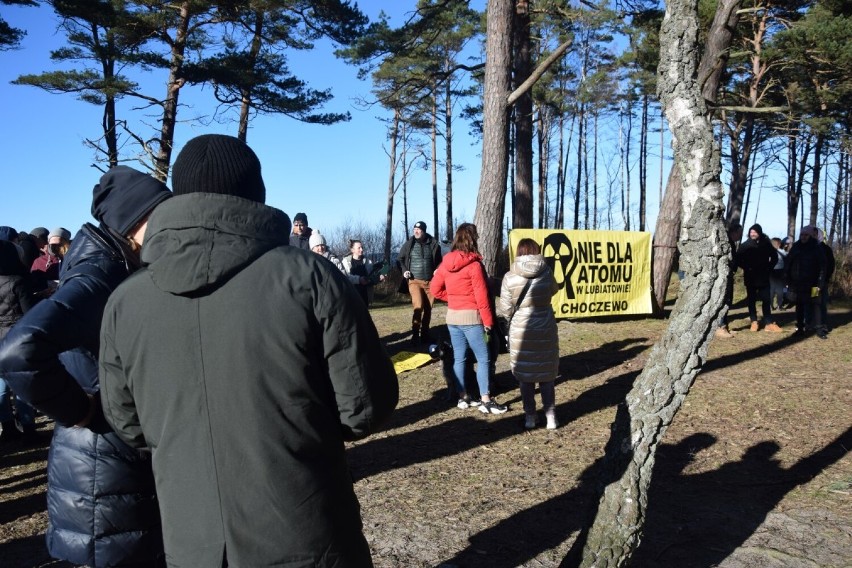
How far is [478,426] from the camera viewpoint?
6.56m

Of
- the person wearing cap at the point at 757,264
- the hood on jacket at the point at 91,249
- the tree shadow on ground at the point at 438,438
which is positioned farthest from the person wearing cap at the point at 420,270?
the hood on jacket at the point at 91,249

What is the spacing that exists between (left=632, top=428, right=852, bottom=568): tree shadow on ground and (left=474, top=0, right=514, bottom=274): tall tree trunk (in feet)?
16.6

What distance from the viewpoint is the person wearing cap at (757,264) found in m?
11.6

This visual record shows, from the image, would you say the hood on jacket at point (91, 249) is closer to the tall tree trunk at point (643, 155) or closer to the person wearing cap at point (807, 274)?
the person wearing cap at point (807, 274)

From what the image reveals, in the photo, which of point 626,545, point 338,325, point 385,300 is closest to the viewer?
point 338,325

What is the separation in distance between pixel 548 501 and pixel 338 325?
351cm

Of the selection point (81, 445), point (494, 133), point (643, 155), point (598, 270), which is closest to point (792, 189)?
point (643, 155)

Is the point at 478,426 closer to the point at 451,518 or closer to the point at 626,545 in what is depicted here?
the point at 451,518

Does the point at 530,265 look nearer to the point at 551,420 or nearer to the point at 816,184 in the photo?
the point at 551,420

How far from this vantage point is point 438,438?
6.26 m

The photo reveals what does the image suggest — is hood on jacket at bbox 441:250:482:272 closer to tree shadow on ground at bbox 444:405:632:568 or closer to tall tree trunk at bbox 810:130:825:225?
tree shadow on ground at bbox 444:405:632:568

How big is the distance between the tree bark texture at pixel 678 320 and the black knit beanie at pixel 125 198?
2.29m

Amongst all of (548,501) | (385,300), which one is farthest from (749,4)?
(548,501)

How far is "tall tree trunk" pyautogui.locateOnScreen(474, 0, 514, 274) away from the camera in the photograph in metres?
10.3
